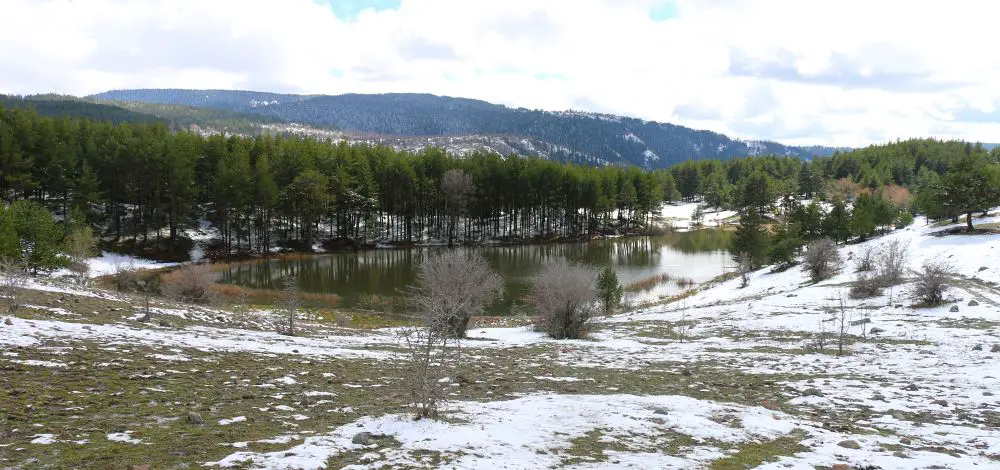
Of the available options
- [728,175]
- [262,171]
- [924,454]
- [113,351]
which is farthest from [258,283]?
[728,175]

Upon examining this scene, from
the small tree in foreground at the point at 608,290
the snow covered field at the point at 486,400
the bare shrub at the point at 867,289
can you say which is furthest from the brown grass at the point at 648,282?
the snow covered field at the point at 486,400

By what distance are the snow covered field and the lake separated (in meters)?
19.4

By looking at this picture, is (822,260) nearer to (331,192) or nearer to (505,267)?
(505,267)

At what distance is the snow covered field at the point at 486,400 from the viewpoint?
686cm

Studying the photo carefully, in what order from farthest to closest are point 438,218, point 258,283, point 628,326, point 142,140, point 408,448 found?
1. point 438,218
2. point 142,140
3. point 258,283
4. point 628,326
5. point 408,448

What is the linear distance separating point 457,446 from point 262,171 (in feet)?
236

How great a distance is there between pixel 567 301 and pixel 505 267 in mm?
37068

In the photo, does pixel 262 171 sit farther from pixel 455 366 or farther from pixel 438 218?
pixel 455 366

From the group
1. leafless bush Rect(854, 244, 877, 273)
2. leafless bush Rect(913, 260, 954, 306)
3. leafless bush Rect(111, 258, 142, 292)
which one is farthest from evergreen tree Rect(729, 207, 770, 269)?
leafless bush Rect(111, 258, 142, 292)

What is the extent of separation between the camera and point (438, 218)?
92312mm

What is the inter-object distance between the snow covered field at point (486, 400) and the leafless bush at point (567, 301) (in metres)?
3.41

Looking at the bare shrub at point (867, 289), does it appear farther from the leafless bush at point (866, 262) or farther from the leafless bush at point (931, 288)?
the leafless bush at point (866, 262)

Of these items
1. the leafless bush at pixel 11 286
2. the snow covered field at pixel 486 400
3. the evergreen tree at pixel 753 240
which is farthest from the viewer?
the evergreen tree at pixel 753 240

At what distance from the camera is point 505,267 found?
60.8 meters
